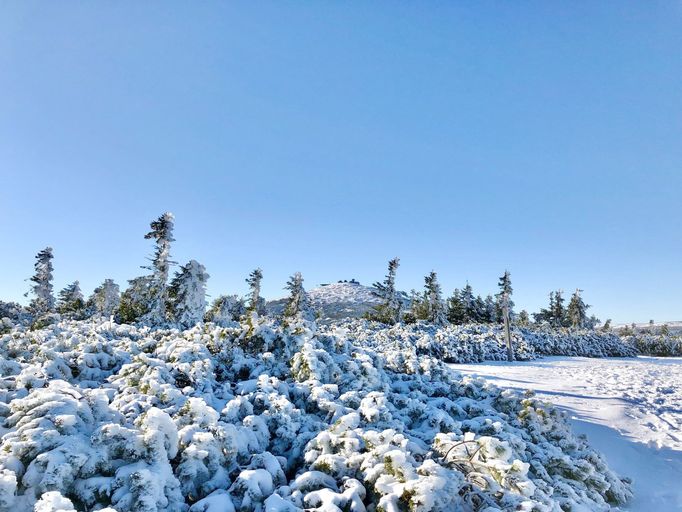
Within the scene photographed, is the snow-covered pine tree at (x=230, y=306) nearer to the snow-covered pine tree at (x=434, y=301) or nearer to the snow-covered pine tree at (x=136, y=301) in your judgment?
the snow-covered pine tree at (x=136, y=301)

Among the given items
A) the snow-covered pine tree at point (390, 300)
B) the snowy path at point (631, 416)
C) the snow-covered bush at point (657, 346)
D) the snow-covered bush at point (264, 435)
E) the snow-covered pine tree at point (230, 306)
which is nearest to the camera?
the snow-covered bush at point (264, 435)

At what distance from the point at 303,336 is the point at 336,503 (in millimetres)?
4123

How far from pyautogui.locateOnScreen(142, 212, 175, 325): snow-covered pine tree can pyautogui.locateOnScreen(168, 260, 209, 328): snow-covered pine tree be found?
756 mm

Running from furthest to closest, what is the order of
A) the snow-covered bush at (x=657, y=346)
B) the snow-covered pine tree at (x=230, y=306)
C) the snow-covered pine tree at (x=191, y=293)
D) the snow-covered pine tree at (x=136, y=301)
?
the snow-covered bush at (x=657, y=346) < the snow-covered pine tree at (x=230, y=306) < the snow-covered pine tree at (x=136, y=301) < the snow-covered pine tree at (x=191, y=293)

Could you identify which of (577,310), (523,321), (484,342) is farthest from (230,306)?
(577,310)

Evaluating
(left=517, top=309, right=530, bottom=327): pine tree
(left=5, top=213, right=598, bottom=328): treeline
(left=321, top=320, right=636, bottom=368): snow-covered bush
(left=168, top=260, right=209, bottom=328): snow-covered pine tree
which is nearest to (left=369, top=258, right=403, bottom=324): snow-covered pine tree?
(left=5, top=213, right=598, bottom=328): treeline

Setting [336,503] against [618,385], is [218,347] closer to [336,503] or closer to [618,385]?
[336,503]

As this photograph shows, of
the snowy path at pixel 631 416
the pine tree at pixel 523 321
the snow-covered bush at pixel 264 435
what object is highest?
the pine tree at pixel 523 321

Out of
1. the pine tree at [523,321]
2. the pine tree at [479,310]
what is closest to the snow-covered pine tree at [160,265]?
the pine tree at [523,321]

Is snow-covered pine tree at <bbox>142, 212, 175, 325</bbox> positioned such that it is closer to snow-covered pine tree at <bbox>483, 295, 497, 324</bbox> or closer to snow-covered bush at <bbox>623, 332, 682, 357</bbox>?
snow-covered bush at <bbox>623, 332, 682, 357</bbox>

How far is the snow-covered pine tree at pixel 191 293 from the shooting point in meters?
17.3

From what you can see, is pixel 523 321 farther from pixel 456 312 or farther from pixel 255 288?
pixel 255 288

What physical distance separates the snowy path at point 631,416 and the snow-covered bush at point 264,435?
4.53 feet

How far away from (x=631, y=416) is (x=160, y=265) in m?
18.7
